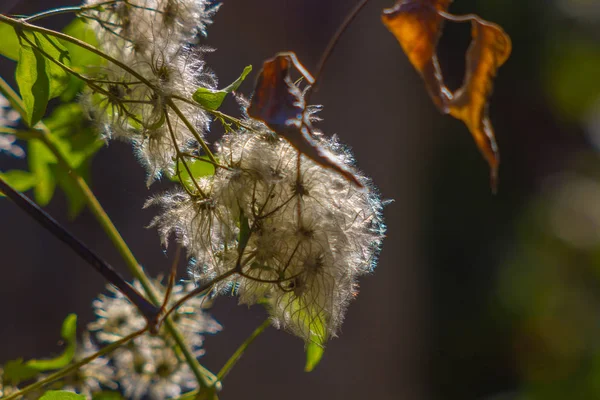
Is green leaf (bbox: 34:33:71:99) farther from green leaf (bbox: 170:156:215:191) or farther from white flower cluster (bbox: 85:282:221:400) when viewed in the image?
white flower cluster (bbox: 85:282:221:400)

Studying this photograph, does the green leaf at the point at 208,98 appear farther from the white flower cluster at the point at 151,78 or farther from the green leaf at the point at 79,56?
the green leaf at the point at 79,56

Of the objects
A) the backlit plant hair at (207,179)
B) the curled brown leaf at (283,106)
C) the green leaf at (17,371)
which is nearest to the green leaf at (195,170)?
the backlit plant hair at (207,179)

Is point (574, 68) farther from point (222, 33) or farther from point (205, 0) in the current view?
point (205, 0)

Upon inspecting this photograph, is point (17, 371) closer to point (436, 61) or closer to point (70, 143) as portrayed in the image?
point (70, 143)

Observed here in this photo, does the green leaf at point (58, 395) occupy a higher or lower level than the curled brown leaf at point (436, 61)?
lower

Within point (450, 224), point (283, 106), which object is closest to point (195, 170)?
point (283, 106)

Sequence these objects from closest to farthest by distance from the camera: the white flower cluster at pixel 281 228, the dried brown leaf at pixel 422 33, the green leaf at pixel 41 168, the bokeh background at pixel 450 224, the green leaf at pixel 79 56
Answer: the dried brown leaf at pixel 422 33
the white flower cluster at pixel 281 228
the green leaf at pixel 79 56
the green leaf at pixel 41 168
the bokeh background at pixel 450 224

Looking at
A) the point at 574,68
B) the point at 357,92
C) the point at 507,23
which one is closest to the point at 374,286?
the point at 357,92
